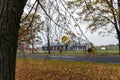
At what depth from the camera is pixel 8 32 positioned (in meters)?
3.98

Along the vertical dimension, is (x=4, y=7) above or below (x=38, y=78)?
above

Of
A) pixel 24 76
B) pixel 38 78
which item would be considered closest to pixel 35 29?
pixel 38 78

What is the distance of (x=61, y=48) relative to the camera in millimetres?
6859

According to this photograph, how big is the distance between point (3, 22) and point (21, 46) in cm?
531

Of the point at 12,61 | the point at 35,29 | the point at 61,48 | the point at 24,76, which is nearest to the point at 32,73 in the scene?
the point at 24,76

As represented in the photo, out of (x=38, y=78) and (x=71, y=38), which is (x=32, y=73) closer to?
(x=38, y=78)

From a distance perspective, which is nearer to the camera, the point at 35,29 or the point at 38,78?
the point at 35,29

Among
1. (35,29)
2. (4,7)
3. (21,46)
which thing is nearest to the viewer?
(4,7)

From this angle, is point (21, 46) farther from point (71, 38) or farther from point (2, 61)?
point (2, 61)

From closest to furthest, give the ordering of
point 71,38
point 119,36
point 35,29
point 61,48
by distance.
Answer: point 71,38 < point 61,48 < point 35,29 < point 119,36

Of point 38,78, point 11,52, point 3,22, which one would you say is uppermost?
point 3,22

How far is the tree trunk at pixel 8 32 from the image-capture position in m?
3.94

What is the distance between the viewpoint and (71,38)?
6.02 m

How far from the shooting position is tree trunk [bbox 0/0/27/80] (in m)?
3.94
